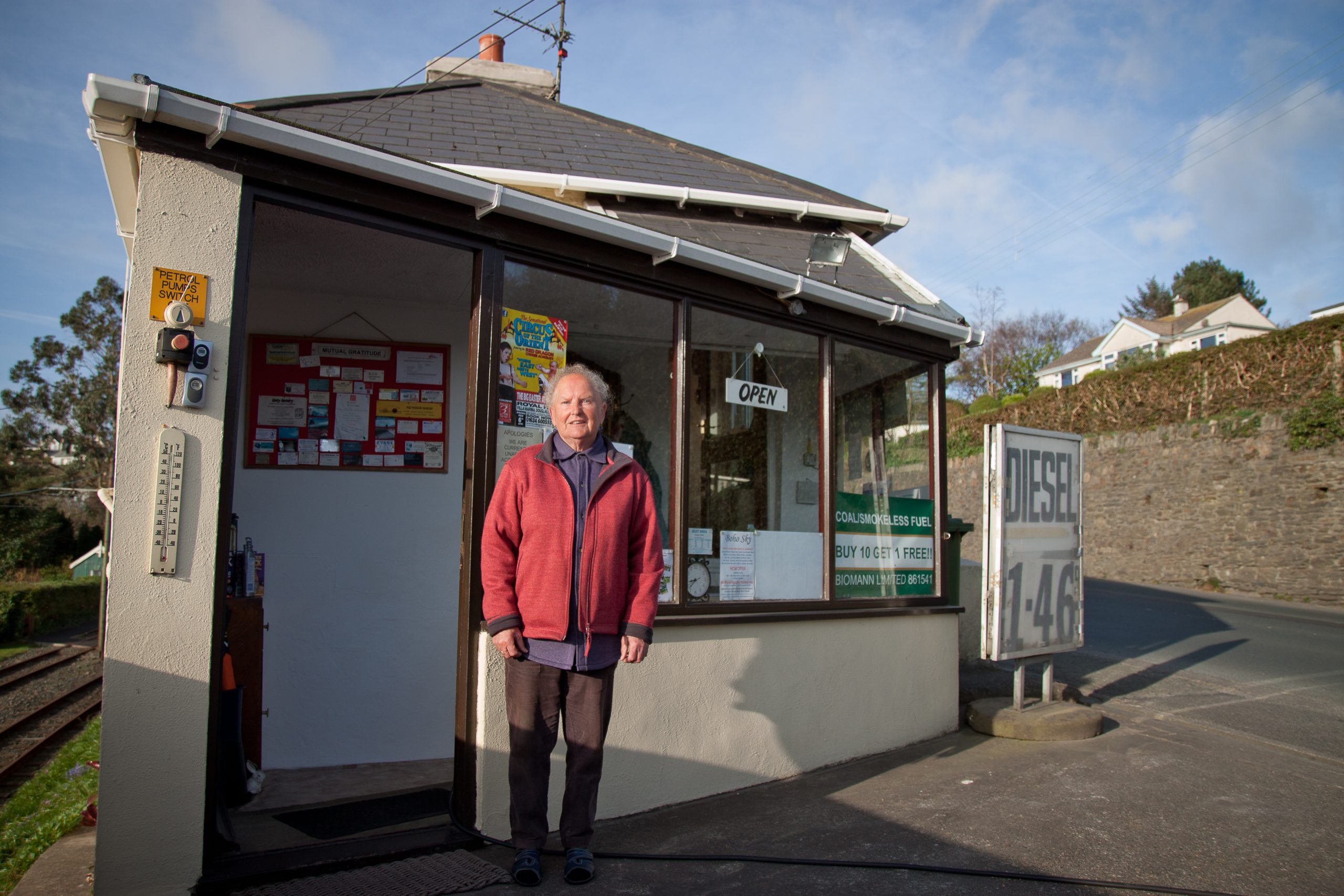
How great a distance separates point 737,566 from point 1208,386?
19467 mm

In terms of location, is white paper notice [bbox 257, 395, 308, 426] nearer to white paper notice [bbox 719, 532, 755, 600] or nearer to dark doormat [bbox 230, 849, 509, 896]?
white paper notice [bbox 719, 532, 755, 600]

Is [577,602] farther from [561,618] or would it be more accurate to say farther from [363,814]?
[363,814]

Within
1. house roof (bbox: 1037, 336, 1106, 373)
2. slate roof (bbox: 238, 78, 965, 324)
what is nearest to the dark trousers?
slate roof (bbox: 238, 78, 965, 324)

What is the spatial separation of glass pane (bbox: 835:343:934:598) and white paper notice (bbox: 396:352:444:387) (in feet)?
8.40

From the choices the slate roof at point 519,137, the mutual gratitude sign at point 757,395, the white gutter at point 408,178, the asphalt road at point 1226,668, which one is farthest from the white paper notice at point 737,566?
the asphalt road at point 1226,668

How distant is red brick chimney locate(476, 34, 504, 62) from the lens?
9.55 metres

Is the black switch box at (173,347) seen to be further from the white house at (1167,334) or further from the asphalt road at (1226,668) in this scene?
the white house at (1167,334)

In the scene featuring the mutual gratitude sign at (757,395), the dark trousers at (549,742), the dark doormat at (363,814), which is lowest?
the dark doormat at (363,814)

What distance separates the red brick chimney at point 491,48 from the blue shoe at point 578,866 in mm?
8596

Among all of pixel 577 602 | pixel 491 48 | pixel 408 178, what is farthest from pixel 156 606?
pixel 491 48

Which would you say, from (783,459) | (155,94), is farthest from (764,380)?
(155,94)

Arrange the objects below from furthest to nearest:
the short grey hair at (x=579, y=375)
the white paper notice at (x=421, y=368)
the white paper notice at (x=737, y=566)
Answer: the white paper notice at (x=421, y=368), the white paper notice at (x=737, y=566), the short grey hair at (x=579, y=375)

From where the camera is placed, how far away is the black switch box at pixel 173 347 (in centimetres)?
305

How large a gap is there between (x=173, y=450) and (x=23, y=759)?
9.09 meters
